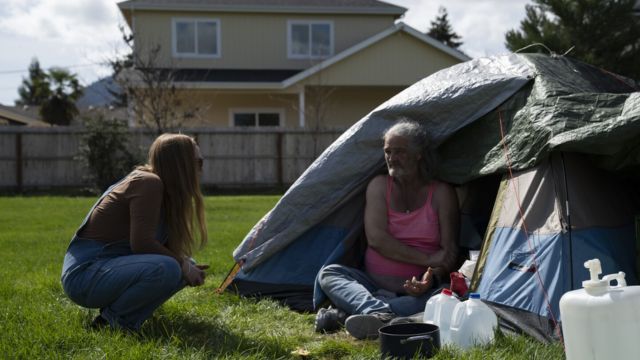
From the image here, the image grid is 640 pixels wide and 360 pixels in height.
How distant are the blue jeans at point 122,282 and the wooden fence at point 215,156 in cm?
1353

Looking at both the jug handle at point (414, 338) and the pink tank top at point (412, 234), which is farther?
the pink tank top at point (412, 234)

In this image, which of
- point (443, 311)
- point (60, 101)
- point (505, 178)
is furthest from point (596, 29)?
point (60, 101)

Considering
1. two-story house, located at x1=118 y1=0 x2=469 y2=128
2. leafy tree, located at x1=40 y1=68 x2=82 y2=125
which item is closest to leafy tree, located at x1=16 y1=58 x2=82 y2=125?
leafy tree, located at x1=40 y1=68 x2=82 y2=125

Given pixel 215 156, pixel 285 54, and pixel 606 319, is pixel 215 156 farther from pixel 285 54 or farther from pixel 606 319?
pixel 606 319

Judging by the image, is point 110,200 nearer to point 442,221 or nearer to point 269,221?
point 269,221

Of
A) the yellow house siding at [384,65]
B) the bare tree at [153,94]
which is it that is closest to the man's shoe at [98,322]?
the bare tree at [153,94]

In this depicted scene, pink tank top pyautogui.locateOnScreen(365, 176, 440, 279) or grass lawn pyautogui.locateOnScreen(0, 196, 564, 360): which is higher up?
pink tank top pyautogui.locateOnScreen(365, 176, 440, 279)

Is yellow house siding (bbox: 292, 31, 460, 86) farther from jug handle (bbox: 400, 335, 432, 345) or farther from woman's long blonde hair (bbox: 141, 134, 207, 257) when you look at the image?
jug handle (bbox: 400, 335, 432, 345)

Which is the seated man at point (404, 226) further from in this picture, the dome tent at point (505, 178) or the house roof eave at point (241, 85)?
the house roof eave at point (241, 85)

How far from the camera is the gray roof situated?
20.0 meters

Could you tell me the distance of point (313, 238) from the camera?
17.4 ft

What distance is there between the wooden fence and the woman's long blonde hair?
13.4m

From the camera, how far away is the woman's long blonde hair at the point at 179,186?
4.13 meters

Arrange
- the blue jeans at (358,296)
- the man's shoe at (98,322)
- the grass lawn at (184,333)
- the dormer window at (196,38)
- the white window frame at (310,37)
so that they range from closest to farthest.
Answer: the grass lawn at (184,333)
the man's shoe at (98,322)
the blue jeans at (358,296)
the dormer window at (196,38)
the white window frame at (310,37)
